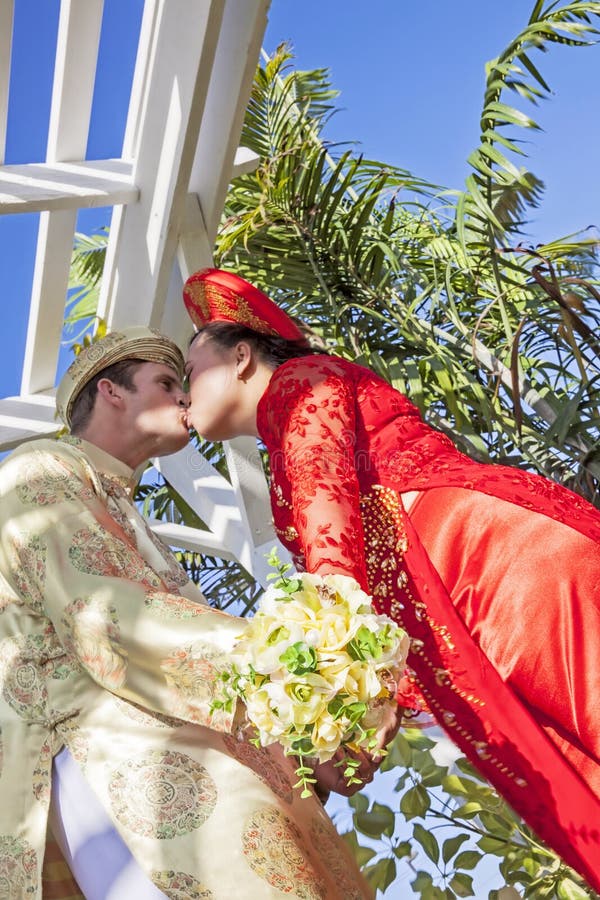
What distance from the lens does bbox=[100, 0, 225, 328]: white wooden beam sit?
9.07 feet

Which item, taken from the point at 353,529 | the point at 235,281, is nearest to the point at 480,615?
the point at 353,529

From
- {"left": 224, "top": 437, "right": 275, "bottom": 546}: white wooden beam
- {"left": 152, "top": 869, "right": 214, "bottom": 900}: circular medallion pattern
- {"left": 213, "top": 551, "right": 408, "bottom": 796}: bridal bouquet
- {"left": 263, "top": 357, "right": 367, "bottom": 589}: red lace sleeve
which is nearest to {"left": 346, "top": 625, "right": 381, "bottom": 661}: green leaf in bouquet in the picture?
{"left": 213, "top": 551, "right": 408, "bottom": 796}: bridal bouquet

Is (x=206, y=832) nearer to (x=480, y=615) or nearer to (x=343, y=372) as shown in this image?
(x=480, y=615)

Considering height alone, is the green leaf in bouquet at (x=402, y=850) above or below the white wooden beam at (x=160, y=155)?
below

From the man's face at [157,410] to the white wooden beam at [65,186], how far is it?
1.05m

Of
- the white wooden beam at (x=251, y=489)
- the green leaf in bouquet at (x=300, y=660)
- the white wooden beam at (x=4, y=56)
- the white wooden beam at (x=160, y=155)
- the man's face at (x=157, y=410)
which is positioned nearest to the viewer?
the green leaf in bouquet at (x=300, y=660)

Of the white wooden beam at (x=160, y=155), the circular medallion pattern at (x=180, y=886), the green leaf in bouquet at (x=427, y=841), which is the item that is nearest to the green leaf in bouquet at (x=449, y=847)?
the green leaf in bouquet at (x=427, y=841)

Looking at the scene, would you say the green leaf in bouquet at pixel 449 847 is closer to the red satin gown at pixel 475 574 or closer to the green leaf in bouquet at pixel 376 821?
the green leaf in bouquet at pixel 376 821

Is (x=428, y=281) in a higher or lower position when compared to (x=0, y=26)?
lower

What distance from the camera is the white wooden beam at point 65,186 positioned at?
9.18 feet

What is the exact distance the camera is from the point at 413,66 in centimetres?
1546

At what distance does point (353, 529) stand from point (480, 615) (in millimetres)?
251

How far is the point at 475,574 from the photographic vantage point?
155 centimetres

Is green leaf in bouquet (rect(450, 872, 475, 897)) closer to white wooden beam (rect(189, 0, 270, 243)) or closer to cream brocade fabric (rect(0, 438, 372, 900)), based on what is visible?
cream brocade fabric (rect(0, 438, 372, 900))
